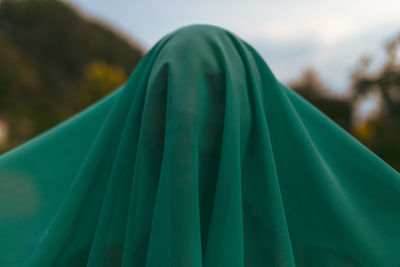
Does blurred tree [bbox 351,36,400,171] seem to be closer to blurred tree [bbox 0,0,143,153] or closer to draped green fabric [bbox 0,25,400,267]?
draped green fabric [bbox 0,25,400,267]

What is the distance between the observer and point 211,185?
103 centimetres

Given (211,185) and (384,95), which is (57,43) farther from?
(211,185)

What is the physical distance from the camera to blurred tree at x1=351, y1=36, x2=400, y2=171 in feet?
21.2

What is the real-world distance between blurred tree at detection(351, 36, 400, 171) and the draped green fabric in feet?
16.8

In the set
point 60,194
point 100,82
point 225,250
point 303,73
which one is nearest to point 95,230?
point 60,194

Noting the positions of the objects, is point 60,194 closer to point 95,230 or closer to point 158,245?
point 95,230

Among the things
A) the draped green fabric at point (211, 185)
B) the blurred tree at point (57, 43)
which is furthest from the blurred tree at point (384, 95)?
the blurred tree at point (57, 43)

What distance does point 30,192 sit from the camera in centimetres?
124

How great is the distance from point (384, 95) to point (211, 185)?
926cm

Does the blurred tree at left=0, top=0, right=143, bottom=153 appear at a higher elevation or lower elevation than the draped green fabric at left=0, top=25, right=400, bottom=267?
higher

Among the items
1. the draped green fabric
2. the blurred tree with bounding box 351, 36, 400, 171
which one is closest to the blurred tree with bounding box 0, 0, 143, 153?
the blurred tree with bounding box 351, 36, 400, 171

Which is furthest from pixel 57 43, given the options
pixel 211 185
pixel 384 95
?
pixel 211 185

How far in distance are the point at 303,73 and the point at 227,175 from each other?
33.6 metres

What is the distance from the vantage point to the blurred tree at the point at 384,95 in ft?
21.2
